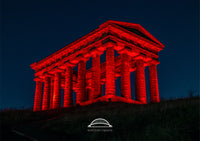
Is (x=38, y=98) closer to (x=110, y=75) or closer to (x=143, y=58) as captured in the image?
(x=110, y=75)

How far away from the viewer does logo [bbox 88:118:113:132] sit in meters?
15.2

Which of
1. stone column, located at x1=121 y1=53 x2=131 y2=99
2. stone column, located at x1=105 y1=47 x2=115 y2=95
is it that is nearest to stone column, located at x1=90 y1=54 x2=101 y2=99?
stone column, located at x1=105 y1=47 x2=115 y2=95

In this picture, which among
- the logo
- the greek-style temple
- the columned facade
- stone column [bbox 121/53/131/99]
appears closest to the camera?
the logo

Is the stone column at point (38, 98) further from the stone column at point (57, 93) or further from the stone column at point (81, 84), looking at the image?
the stone column at point (81, 84)

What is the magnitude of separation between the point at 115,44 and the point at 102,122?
23.3 meters

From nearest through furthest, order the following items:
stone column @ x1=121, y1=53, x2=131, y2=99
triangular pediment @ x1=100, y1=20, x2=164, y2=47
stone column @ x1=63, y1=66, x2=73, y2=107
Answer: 1. stone column @ x1=121, y1=53, x2=131, y2=99
2. triangular pediment @ x1=100, y1=20, x2=164, y2=47
3. stone column @ x1=63, y1=66, x2=73, y2=107

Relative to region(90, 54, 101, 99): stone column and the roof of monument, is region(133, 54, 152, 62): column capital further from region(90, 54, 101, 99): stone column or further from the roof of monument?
region(90, 54, 101, 99): stone column

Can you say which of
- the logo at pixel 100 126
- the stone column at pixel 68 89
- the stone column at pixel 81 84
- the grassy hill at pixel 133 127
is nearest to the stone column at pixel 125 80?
the stone column at pixel 81 84

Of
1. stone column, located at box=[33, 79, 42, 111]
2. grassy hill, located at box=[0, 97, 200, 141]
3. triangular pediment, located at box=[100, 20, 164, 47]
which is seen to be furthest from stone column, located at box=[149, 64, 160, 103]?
stone column, located at box=[33, 79, 42, 111]

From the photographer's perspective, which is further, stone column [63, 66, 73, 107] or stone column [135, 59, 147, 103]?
stone column [63, 66, 73, 107]

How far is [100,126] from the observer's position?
15812mm

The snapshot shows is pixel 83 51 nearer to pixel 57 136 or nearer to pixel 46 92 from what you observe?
pixel 46 92

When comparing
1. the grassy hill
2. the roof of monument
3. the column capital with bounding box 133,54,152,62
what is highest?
the roof of monument

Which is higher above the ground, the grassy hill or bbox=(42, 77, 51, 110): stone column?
bbox=(42, 77, 51, 110): stone column
